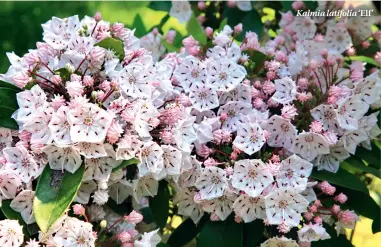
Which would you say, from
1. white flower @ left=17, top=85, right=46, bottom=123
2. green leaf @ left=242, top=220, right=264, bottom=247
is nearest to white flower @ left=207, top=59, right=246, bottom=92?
green leaf @ left=242, top=220, right=264, bottom=247

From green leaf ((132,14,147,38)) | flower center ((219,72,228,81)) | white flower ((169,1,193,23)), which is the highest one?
white flower ((169,1,193,23))

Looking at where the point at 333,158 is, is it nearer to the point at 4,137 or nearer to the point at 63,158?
the point at 63,158

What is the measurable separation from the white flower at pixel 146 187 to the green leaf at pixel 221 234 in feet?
0.53

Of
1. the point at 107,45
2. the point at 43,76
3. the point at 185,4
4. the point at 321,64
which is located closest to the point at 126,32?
the point at 107,45

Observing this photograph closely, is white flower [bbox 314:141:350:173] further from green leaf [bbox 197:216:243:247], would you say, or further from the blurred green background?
the blurred green background

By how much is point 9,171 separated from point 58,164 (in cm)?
10

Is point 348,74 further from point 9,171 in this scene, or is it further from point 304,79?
point 9,171

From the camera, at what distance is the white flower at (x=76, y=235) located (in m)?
1.40

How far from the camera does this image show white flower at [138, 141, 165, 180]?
1.49 m

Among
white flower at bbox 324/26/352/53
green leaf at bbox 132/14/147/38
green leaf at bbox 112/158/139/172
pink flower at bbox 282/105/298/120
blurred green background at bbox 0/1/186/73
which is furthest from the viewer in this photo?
blurred green background at bbox 0/1/186/73

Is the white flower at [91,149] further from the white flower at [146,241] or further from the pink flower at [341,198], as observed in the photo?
the pink flower at [341,198]

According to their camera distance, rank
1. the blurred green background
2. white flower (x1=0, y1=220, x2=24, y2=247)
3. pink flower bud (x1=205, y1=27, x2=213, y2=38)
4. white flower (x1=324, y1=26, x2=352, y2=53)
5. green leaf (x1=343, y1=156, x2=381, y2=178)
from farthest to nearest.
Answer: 1. the blurred green background
2. white flower (x1=324, y1=26, x2=352, y2=53)
3. pink flower bud (x1=205, y1=27, x2=213, y2=38)
4. green leaf (x1=343, y1=156, x2=381, y2=178)
5. white flower (x1=0, y1=220, x2=24, y2=247)

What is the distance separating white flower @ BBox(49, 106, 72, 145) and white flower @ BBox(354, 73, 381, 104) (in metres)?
0.83

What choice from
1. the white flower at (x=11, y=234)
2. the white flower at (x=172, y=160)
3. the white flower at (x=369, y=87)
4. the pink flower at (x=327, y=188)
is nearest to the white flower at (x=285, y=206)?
the pink flower at (x=327, y=188)
